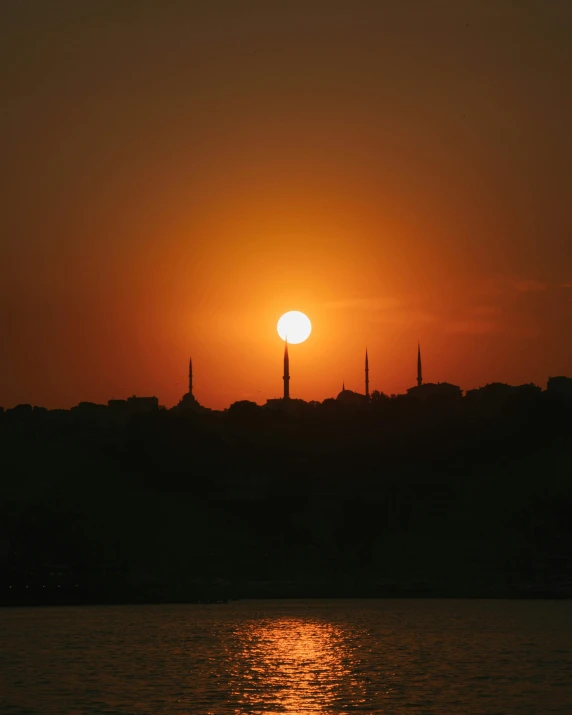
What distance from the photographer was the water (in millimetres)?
58844

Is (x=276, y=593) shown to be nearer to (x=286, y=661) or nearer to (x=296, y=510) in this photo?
(x=296, y=510)

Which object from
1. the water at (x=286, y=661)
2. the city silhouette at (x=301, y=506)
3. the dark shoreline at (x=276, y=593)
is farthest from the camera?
the city silhouette at (x=301, y=506)

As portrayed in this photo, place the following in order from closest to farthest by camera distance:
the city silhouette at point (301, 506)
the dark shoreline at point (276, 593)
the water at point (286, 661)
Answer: the water at point (286, 661) < the dark shoreline at point (276, 593) < the city silhouette at point (301, 506)

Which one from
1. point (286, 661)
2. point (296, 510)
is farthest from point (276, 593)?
point (286, 661)

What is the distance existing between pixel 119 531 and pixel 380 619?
5613 centimetres

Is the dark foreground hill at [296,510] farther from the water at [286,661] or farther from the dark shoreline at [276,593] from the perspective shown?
the water at [286,661]

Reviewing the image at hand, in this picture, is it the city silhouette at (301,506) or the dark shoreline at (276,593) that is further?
the city silhouette at (301,506)

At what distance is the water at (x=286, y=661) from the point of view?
5884 centimetres

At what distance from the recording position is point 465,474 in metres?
169

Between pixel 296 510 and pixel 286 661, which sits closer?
pixel 286 661

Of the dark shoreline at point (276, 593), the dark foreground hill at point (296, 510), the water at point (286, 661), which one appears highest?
the dark foreground hill at point (296, 510)

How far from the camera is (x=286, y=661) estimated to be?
7725cm

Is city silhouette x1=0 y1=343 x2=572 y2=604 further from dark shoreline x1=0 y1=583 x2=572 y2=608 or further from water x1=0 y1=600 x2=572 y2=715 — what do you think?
water x1=0 y1=600 x2=572 y2=715

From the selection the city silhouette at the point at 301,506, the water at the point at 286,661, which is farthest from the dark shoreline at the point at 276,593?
the water at the point at 286,661
